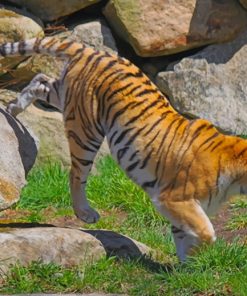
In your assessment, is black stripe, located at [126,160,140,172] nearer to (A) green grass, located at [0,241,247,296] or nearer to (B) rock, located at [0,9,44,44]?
(A) green grass, located at [0,241,247,296]

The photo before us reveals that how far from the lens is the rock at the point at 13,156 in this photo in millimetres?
6738

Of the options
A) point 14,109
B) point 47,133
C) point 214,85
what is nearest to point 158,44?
point 214,85

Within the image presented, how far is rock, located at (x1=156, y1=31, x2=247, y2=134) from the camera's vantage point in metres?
9.85

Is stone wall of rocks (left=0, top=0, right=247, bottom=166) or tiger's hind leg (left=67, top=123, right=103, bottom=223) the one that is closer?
tiger's hind leg (left=67, top=123, right=103, bottom=223)

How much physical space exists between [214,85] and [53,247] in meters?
4.28

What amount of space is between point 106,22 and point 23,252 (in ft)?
13.9

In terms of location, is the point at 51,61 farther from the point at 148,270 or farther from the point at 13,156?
the point at 148,270

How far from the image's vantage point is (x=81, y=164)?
23.4 feet

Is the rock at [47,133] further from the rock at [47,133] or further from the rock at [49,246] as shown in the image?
the rock at [49,246]

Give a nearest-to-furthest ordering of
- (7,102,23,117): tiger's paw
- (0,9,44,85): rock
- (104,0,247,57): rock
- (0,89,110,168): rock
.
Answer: (7,102,23,117): tiger's paw, (0,9,44,85): rock, (0,89,110,168): rock, (104,0,247,57): rock

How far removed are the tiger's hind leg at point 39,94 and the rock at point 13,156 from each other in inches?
13.3

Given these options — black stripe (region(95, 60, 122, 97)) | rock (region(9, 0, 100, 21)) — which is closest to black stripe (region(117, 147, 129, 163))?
black stripe (region(95, 60, 122, 97))

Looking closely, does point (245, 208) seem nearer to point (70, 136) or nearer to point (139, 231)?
point (139, 231)

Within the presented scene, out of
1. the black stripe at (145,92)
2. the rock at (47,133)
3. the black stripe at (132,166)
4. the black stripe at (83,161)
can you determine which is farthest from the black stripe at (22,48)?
the rock at (47,133)
